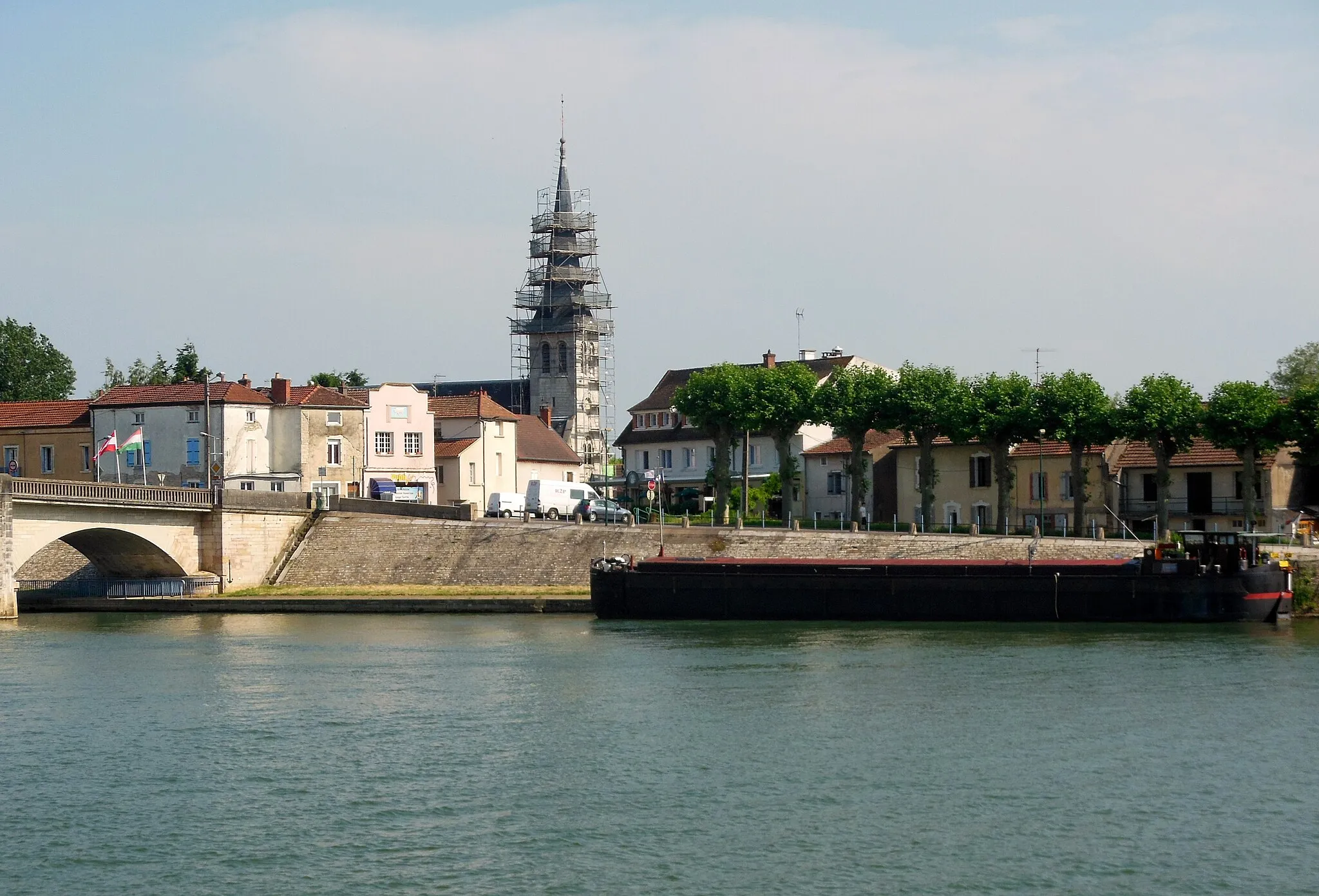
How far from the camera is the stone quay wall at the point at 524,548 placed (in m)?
73.6

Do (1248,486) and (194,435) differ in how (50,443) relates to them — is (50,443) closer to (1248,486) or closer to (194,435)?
(194,435)

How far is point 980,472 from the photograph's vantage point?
8788 centimetres

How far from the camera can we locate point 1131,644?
5388cm

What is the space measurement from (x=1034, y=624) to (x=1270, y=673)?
53.1 feet

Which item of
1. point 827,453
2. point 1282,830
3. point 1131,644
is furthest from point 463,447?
point 1282,830

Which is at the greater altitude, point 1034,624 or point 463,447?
point 463,447

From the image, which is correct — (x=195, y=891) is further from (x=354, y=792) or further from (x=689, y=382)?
(x=689, y=382)

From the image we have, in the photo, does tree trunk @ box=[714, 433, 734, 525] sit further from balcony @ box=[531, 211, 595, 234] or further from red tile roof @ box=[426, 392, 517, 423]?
balcony @ box=[531, 211, 595, 234]

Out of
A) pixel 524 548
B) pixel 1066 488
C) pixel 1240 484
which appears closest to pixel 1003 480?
pixel 1066 488

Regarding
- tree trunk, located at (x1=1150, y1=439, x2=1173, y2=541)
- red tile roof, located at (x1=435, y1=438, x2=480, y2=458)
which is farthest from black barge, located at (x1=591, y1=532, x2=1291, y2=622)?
red tile roof, located at (x1=435, y1=438, x2=480, y2=458)

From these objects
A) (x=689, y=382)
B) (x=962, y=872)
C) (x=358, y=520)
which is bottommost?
(x=962, y=872)

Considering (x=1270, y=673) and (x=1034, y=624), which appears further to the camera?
(x=1034, y=624)

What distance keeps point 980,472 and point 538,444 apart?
35147 mm

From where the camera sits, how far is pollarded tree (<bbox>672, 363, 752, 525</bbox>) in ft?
287
